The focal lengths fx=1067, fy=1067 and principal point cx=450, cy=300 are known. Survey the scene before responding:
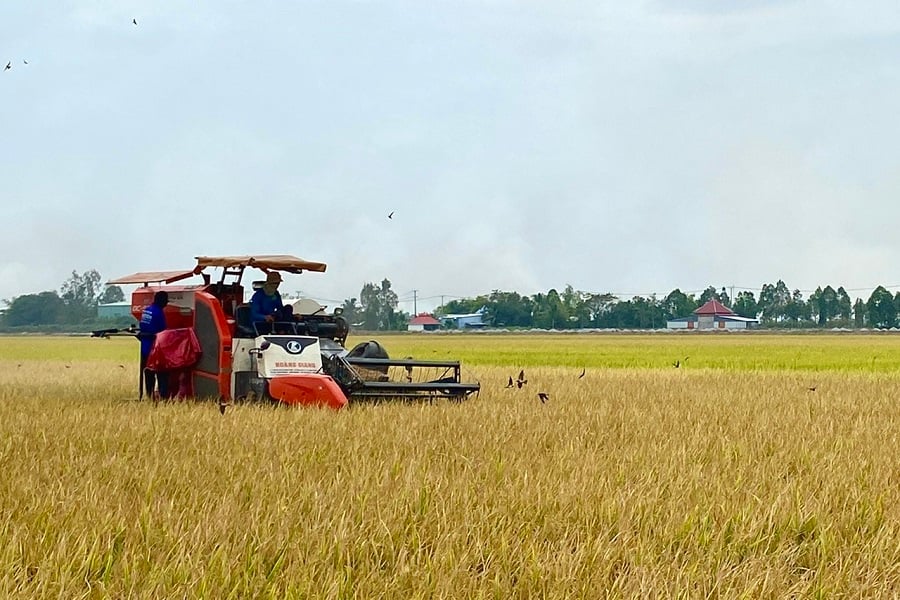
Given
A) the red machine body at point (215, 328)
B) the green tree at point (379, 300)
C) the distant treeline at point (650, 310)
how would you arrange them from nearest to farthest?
the red machine body at point (215, 328)
the green tree at point (379, 300)
the distant treeline at point (650, 310)

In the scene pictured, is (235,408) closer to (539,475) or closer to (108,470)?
(108,470)

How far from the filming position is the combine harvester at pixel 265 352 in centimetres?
1118

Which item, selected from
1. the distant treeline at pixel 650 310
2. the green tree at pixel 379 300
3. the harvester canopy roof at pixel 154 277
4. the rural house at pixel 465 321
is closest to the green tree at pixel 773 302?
the distant treeline at pixel 650 310

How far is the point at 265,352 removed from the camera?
11266mm

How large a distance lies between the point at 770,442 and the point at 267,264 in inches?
243

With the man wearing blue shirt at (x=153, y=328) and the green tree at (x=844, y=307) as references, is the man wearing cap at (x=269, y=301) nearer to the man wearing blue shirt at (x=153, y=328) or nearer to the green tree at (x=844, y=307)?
the man wearing blue shirt at (x=153, y=328)

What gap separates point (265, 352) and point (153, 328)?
1930 mm

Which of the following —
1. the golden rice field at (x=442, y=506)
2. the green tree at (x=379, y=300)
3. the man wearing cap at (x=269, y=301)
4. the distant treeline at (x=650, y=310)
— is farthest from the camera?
the distant treeline at (x=650, y=310)

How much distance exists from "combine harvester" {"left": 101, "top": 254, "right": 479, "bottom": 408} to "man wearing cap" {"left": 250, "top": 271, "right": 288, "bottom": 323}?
0.12m

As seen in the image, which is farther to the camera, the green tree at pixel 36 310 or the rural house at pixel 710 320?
the rural house at pixel 710 320

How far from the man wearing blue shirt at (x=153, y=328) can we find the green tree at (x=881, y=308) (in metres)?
124

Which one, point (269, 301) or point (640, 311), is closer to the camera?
point (269, 301)

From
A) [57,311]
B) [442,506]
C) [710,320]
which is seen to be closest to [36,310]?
[57,311]

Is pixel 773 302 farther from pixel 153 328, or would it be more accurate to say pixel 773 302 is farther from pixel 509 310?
pixel 153 328
